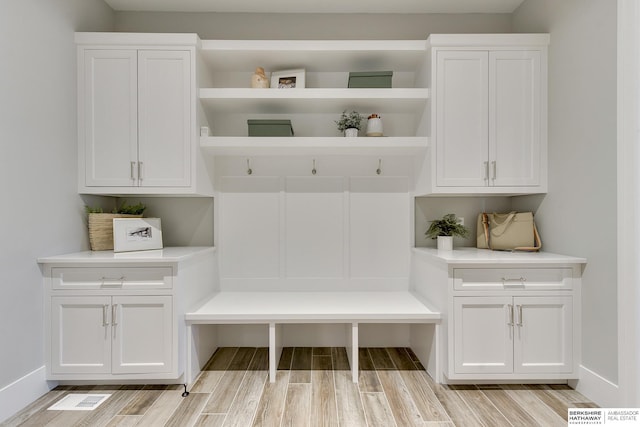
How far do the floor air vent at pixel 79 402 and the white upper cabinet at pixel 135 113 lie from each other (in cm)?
129

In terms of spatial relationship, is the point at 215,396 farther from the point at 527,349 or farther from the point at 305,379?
the point at 527,349

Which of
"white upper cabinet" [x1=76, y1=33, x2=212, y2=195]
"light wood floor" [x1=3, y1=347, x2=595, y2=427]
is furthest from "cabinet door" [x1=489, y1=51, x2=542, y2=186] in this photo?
"white upper cabinet" [x1=76, y1=33, x2=212, y2=195]

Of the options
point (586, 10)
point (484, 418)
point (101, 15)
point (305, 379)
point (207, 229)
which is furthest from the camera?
point (207, 229)

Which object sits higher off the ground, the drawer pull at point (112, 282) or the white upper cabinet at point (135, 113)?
the white upper cabinet at point (135, 113)

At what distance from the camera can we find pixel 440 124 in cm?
248

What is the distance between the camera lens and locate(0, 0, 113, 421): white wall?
6.30 feet

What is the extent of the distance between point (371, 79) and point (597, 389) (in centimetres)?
237

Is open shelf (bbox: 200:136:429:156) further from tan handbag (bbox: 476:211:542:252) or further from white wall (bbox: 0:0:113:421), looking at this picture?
white wall (bbox: 0:0:113:421)

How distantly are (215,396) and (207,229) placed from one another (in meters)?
1.26

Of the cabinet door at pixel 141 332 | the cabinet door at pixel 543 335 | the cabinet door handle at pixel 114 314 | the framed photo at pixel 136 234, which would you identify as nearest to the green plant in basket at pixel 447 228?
the cabinet door at pixel 543 335

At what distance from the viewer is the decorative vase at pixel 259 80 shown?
2666 mm

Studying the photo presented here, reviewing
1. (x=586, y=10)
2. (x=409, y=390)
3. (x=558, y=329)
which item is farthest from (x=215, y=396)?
(x=586, y=10)

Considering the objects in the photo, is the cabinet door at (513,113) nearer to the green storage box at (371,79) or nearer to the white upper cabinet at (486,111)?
the white upper cabinet at (486,111)

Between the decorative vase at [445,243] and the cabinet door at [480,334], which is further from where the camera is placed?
the decorative vase at [445,243]
